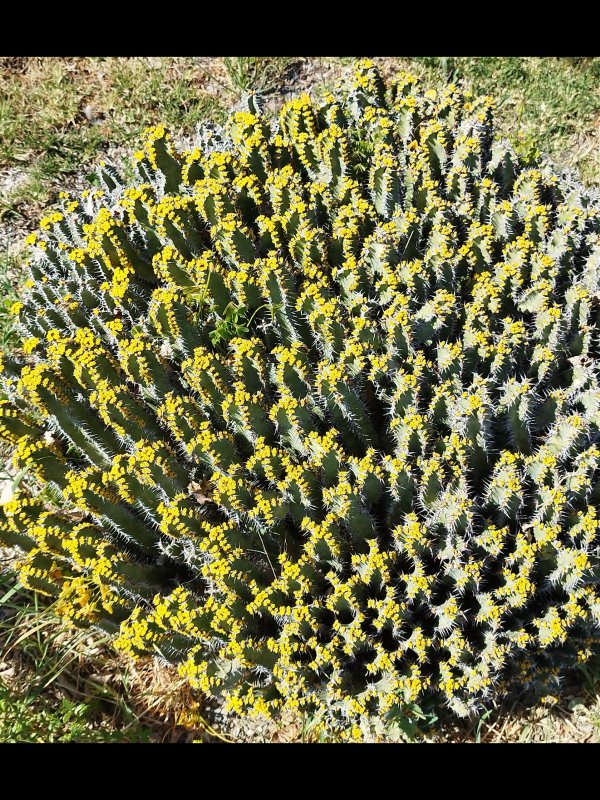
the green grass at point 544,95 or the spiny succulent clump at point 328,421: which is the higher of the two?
the green grass at point 544,95

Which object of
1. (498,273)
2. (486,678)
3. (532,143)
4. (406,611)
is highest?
(532,143)

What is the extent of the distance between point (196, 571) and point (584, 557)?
1.71 m

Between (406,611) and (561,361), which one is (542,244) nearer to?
(561,361)

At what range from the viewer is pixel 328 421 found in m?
3.03

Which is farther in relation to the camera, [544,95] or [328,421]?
[544,95]

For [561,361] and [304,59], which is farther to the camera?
[304,59]

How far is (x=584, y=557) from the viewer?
2.59 meters

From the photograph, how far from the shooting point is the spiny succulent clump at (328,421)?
2.71 m

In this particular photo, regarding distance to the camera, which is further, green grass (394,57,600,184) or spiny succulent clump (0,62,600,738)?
green grass (394,57,600,184)

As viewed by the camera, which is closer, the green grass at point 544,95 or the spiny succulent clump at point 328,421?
the spiny succulent clump at point 328,421

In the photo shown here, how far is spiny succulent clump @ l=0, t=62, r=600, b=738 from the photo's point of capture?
2.71 m

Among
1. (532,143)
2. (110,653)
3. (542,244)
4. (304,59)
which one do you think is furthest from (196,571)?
(304,59)

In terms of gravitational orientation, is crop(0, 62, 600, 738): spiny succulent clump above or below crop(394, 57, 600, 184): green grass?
below

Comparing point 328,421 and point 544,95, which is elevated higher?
point 544,95
